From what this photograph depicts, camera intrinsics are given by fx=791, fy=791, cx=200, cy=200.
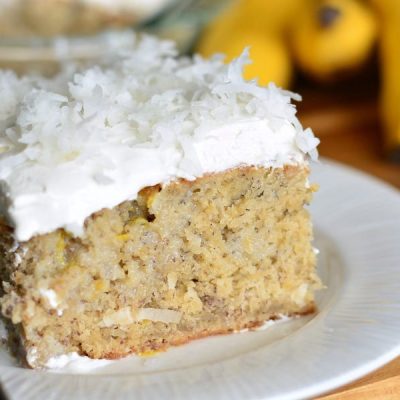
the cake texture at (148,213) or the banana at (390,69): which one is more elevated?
the banana at (390,69)

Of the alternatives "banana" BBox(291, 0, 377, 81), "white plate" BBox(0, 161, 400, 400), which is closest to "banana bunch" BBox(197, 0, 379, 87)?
"banana" BBox(291, 0, 377, 81)

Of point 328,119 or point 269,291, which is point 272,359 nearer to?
point 269,291

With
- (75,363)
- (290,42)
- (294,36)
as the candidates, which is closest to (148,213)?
(75,363)

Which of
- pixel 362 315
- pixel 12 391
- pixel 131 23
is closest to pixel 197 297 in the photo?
pixel 362 315

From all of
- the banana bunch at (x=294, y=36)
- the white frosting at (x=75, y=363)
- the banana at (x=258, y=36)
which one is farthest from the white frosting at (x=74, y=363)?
the banana at (x=258, y=36)

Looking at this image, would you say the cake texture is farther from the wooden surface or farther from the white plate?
the wooden surface

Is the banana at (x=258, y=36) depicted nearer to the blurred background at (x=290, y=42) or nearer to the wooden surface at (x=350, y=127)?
the blurred background at (x=290, y=42)
